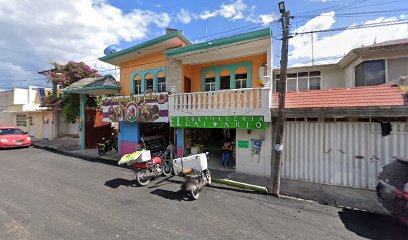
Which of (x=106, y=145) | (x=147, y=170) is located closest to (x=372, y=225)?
(x=147, y=170)

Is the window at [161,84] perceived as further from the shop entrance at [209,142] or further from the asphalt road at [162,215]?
the asphalt road at [162,215]

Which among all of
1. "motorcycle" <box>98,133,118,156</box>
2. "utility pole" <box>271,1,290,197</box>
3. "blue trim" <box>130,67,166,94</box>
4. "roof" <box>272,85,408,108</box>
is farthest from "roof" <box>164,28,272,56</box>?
"motorcycle" <box>98,133,118,156</box>

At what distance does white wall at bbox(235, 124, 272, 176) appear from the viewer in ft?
24.8

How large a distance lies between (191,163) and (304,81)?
989 cm

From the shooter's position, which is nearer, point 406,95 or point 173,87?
point 406,95

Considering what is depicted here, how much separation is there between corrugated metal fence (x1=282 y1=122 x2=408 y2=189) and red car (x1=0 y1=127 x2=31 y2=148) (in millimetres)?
18299

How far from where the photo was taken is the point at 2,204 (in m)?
5.22

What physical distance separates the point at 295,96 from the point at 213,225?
582cm

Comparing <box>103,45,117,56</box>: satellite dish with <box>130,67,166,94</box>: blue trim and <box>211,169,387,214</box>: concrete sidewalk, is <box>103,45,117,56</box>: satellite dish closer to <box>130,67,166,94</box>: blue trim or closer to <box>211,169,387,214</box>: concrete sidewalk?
<box>130,67,166,94</box>: blue trim

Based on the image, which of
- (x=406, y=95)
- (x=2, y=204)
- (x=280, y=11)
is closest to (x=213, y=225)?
(x=2, y=204)

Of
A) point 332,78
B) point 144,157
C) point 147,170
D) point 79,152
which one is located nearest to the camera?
point 144,157

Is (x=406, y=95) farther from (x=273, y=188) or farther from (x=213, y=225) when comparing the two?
(x=213, y=225)

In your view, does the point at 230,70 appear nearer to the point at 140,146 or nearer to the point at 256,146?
the point at 256,146

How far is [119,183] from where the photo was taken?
23.2 feet
